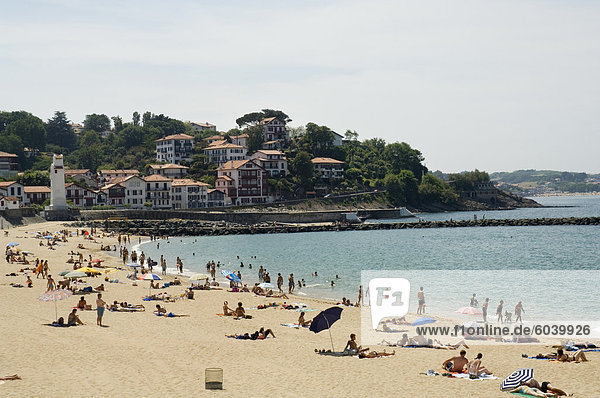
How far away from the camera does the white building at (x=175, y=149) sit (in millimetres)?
134500

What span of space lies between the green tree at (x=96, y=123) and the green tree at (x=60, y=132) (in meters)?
28.0

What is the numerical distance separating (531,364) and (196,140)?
445ft

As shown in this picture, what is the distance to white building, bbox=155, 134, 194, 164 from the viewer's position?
134 meters

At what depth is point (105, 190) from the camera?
101 m

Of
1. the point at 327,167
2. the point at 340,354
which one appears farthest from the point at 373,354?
the point at 327,167

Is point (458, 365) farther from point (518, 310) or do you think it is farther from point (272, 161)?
point (272, 161)

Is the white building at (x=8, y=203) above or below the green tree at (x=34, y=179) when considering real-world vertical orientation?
below

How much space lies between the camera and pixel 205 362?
16.6 meters

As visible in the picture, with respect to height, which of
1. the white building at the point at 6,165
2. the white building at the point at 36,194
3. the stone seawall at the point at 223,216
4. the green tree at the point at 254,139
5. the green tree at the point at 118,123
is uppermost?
the green tree at the point at 118,123

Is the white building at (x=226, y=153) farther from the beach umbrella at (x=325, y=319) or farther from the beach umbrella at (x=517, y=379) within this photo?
the beach umbrella at (x=517, y=379)

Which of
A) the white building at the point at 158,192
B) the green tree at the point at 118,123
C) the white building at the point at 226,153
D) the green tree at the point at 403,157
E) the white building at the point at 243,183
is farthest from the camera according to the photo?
the green tree at the point at 118,123

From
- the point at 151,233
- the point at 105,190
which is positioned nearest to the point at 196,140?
the point at 105,190

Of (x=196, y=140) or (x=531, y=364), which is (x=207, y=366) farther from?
(x=196, y=140)

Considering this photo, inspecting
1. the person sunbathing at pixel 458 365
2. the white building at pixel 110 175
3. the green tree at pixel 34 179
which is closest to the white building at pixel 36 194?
the green tree at pixel 34 179
